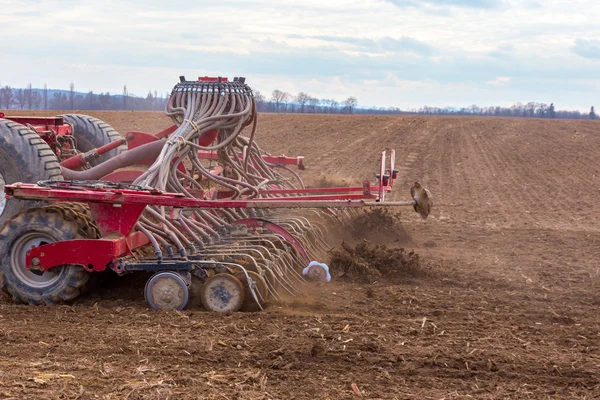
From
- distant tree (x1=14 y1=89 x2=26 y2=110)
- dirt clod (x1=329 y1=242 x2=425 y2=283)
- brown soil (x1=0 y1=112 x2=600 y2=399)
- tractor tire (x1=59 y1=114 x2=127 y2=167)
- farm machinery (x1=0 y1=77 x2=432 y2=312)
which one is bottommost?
brown soil (x1=0 y1=112 x2=600 y2=399)

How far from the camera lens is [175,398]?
12.6 ft

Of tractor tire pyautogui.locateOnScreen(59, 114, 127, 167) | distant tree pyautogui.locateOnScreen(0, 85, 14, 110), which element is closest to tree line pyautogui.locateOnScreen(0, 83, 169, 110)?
distant tree pyautogui.locateOnScreen(0, 85, 14, 110)

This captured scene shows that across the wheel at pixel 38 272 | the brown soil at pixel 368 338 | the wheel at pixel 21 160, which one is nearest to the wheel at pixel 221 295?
the brown soil at pixel 368 338

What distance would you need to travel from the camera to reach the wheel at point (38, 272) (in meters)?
5.78

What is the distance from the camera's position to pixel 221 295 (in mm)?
5582

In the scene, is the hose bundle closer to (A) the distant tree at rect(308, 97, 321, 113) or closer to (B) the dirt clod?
(B) the dirt clod

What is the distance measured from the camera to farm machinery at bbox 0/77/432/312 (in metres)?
5.65

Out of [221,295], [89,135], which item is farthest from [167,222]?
[89,135]

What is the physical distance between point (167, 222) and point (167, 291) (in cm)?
82

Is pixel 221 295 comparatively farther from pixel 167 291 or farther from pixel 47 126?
pixel 47 126

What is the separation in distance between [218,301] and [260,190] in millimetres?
2351

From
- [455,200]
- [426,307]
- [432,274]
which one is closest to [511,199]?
[455,200]

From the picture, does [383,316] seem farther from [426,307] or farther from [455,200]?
[455,200]

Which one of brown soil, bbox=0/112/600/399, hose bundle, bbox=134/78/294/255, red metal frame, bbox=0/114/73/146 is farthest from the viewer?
red metal frame, bbox=0/114/73/146
